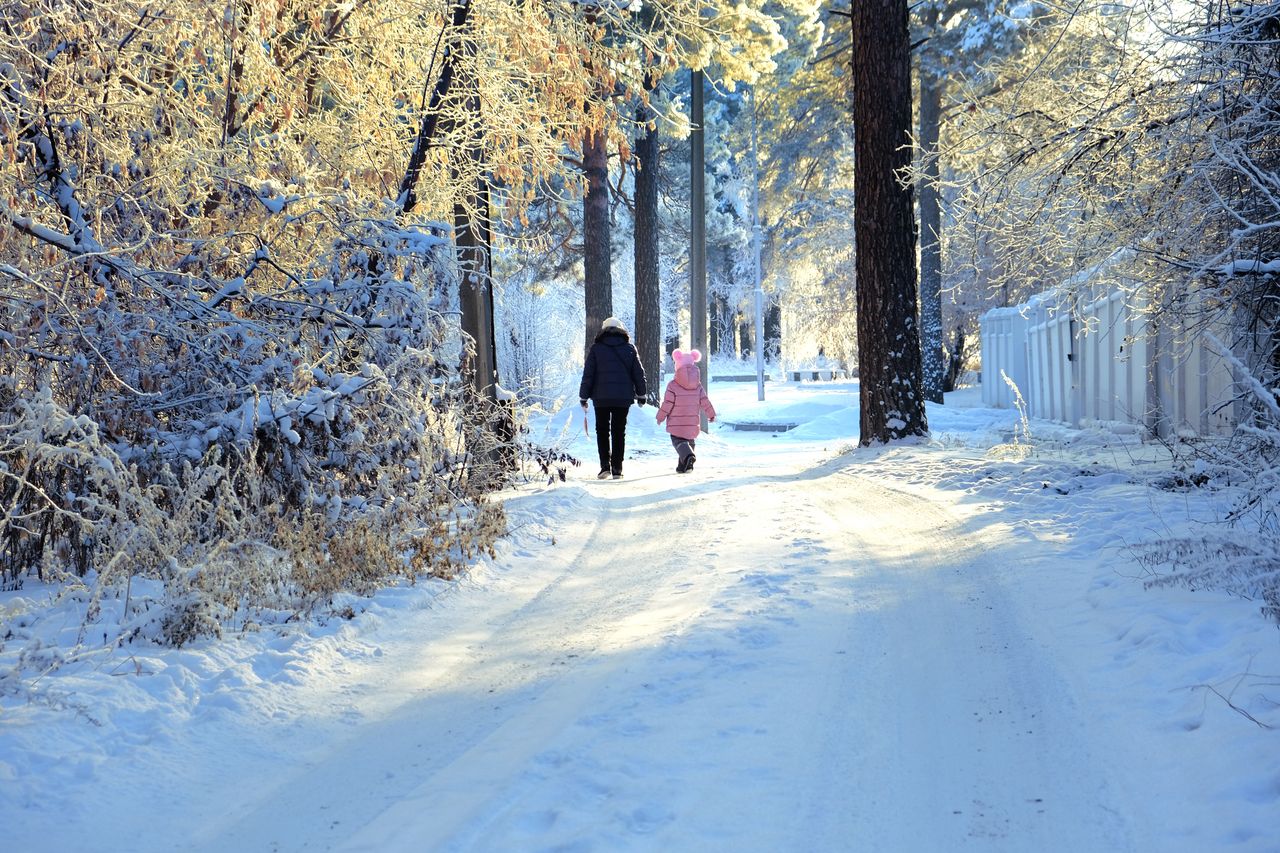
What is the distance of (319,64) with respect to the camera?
8359mm

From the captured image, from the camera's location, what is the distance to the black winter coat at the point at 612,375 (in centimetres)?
1272

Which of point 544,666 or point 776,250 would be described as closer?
point 544,666

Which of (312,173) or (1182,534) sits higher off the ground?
(312,173)

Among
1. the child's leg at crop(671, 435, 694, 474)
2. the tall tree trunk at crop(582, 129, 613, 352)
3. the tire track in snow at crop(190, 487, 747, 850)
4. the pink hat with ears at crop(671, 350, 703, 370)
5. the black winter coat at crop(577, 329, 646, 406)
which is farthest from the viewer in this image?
the tall tree trunk at crop(582, 129, 613, 352)

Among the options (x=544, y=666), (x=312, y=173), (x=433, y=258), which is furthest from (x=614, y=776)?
(x=312, y=173)

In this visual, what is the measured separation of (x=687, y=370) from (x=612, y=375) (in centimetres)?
139

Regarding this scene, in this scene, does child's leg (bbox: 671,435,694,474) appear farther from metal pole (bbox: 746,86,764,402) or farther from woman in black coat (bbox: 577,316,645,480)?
metal pole (bbox: 746,86,764,402)

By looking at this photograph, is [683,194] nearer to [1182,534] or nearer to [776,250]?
[776,250]

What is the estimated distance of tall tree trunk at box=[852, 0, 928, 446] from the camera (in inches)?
492

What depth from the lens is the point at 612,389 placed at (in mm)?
12711

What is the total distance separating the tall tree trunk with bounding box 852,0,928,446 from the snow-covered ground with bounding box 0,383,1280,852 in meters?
5.88

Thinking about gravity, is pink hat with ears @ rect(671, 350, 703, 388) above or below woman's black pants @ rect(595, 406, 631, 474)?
above

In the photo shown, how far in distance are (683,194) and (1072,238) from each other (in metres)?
23.6

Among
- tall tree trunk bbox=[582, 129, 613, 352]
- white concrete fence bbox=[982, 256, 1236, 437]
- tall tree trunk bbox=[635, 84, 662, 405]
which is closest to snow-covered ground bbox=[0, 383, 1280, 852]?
white concrete fence bbox=[982, 256, 1236, 437]
